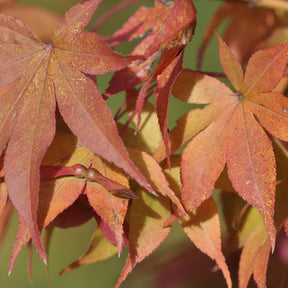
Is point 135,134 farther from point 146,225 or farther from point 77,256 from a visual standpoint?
point 77,256

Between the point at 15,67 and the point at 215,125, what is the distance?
239 mm

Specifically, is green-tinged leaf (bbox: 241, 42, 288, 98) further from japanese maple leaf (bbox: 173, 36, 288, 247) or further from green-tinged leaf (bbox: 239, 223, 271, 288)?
green-tinged leaf (bbox: 239, 223, 271, 288)

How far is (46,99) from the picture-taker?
489mm

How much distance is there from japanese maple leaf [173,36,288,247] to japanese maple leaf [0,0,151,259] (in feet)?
0.29

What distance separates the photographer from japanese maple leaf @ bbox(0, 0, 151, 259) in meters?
0.44

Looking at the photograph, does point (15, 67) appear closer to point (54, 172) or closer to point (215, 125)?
point (54, 172)

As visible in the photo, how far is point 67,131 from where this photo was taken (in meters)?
0.56

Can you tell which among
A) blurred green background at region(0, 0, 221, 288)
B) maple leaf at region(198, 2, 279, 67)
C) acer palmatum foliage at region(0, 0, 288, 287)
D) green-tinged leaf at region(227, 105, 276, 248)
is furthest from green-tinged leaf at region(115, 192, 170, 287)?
blurred green background at region(0, 0, 221, 288)

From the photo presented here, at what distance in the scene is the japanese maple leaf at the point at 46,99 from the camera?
442mm

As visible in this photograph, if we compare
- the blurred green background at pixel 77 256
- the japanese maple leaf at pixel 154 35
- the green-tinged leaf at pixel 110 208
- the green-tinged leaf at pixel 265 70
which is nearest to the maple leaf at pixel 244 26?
the japanese maple leaf at pixel 154 35

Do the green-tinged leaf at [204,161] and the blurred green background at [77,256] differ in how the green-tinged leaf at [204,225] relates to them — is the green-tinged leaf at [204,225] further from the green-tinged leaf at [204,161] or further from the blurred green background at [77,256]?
the blurred green background at [77,256]

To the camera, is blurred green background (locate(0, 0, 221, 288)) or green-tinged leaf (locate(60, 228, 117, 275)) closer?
green-tinged leaf (locate(60, 228, 117, 275))

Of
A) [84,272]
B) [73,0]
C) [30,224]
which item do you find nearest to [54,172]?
[30,224]

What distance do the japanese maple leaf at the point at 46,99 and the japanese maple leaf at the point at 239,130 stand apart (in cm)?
9
